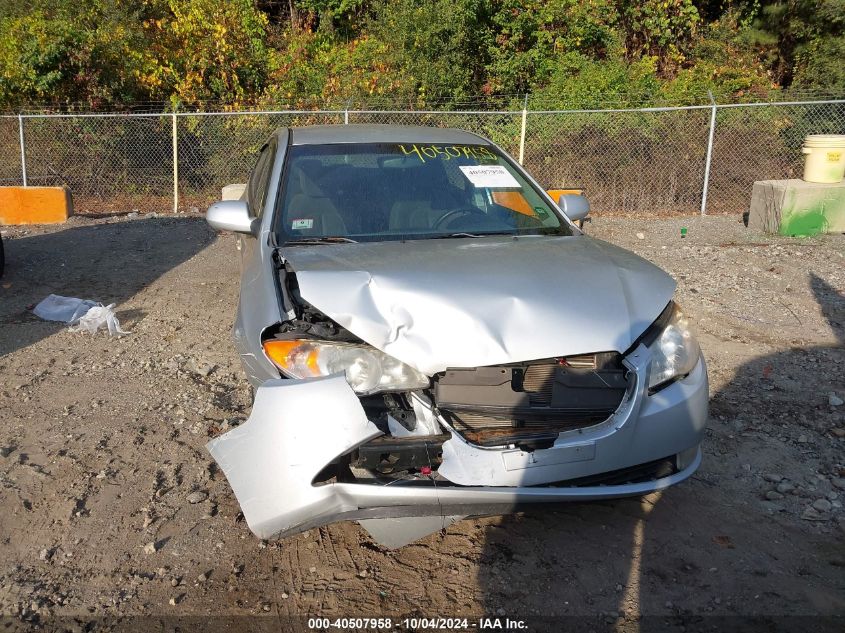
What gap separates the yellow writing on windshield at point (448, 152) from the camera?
14.9ft

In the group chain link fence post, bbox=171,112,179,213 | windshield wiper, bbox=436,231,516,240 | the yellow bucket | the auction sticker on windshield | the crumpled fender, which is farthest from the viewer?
chain link fence post, bbox=171,112,179,213

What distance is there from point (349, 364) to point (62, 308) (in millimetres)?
4561

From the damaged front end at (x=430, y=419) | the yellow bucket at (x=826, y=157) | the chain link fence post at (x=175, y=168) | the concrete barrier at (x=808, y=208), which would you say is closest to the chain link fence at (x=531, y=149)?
the chain link fence post at (x=175, y=168)

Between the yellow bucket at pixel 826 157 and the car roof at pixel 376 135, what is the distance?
7739 mm

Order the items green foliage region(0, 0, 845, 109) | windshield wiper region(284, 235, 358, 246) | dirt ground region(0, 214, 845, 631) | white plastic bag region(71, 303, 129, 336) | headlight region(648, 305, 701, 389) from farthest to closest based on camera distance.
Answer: green foliage region(0, 0, 845, 109), white plastic bag region(71, 303, 129, 336), windshield wiper region(284, 235, 358, 246), headlight region(648, 305, 701, 389), dirt ground region(0, 214, 845, 631)

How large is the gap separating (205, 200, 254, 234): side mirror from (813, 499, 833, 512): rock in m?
3.11

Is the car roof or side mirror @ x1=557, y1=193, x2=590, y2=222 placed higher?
the car roof

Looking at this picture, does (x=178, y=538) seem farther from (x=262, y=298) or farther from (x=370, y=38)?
(x=370, y=38)

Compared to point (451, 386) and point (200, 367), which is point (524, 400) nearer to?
point (451, 386)

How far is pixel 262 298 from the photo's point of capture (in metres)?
3.32

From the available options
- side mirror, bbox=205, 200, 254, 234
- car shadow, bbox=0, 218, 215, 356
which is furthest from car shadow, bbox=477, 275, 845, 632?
car shadow, bbox=0, 218, 215, 356

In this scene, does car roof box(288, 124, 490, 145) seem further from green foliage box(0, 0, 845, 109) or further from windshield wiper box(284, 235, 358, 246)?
green foliage box(0, 0, 845, 109)

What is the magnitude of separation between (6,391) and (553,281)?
3.64 meters

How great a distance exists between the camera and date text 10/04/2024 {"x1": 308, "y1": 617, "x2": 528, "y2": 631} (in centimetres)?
277
